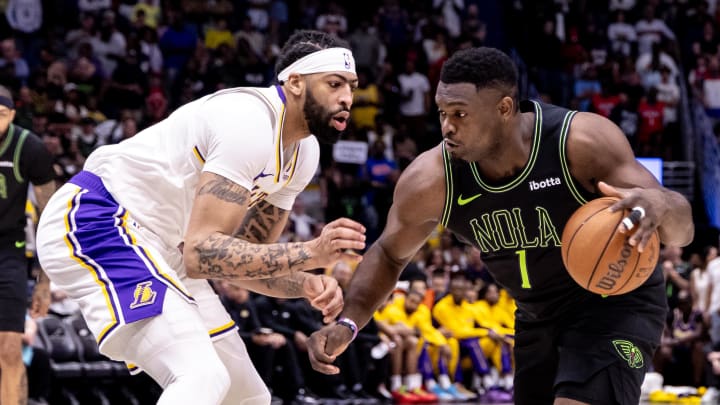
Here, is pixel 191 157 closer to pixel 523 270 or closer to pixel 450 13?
pixel 523 270

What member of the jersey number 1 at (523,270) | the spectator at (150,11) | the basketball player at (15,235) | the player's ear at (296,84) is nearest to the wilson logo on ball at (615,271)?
the jersey number 1 at (523,270)

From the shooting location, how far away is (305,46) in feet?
15.4

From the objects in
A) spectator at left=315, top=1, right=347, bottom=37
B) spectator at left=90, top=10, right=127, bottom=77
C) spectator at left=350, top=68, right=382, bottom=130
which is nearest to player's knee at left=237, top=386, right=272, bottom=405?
spectator at left=90, top=10, right=127, bottom=77

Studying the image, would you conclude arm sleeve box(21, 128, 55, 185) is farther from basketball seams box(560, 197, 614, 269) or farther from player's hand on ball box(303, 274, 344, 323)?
basketball seams box(560, 197, 614, 269)

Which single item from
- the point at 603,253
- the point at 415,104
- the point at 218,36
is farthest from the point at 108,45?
the point at 603,253

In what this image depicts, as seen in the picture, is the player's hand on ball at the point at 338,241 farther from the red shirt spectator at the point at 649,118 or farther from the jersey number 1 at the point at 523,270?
the red shirt spectator at the point at 649,118

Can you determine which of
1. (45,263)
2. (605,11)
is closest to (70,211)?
(45,263)

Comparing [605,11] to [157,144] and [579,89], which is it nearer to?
[579,89]

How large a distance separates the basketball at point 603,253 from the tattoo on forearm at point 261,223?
147cm

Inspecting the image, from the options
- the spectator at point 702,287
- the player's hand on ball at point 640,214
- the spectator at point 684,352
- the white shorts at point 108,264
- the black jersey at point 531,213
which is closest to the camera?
the player's hand on ball at point 640,214

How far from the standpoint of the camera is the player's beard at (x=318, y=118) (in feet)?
14.8

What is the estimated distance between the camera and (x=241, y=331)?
11.2 metres

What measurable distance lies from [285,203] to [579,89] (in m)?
14.6

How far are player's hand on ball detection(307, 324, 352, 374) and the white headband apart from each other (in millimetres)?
1149
